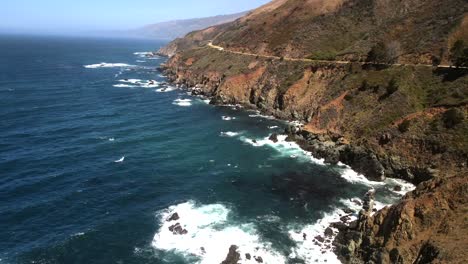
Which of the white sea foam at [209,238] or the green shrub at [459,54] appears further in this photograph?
the green shrub at [459,54]

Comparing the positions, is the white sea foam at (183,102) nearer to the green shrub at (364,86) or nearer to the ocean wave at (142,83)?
the ocean wave at (142,83)

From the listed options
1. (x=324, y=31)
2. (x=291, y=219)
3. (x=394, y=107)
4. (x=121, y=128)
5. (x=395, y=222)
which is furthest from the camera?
(x=324, y=31)

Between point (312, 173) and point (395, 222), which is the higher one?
point (395, 222)

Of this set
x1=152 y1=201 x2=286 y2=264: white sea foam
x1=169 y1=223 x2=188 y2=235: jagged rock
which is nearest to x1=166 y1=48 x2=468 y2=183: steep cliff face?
x1=152 y1=201 x2=286 y2=264: white sea foam

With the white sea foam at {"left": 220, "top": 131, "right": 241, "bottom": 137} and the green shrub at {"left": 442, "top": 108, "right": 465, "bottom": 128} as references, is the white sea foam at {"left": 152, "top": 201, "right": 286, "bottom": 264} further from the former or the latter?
the green shrub at {"left": 442, "top": 108, "right": 465, "bottom": 128}

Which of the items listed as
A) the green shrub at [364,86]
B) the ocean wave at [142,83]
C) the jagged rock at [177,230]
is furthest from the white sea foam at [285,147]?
the ocean wave at [142,83]

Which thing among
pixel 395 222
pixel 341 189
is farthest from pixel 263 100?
pixel 395 222

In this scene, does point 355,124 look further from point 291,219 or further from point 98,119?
point 98,119
